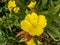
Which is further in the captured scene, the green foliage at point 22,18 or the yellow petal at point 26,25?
the green foliage at point 22,18

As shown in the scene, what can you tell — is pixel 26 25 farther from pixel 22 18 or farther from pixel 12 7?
pixel 12 7

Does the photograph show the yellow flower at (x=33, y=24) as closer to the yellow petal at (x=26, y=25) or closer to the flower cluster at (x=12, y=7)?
the yellow petal at (x=26, y=25)

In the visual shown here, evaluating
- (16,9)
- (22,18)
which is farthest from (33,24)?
(16,9)

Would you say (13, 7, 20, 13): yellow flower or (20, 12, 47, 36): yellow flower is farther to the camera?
(13, 7, 20, 13): yellow flower

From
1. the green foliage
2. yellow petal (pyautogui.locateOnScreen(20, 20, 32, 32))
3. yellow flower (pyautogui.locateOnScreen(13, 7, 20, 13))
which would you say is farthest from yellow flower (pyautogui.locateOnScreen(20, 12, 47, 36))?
yellow flower (pyautogui.locateOnScreen(13, 7, 20, 13))

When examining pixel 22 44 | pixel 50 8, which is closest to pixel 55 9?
pixel 50 8

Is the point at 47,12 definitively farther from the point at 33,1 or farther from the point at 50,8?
the point at 33,1

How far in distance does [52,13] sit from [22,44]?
462mm

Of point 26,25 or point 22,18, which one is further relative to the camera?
point 22,18

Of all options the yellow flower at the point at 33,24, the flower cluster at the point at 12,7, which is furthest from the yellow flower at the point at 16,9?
the yellow flower at the point at 33,24

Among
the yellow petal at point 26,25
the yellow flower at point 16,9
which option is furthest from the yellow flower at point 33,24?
the yellow flower at point 16,9

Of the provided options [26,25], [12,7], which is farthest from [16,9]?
[26,25]

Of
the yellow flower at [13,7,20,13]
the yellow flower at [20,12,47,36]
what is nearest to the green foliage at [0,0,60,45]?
the yellow flower at [13,7,20,13]

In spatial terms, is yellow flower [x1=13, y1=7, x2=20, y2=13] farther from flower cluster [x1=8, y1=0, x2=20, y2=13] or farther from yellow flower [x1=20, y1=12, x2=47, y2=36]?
yellow flower [x1=20, y1=12, x2=47, y2=36]
